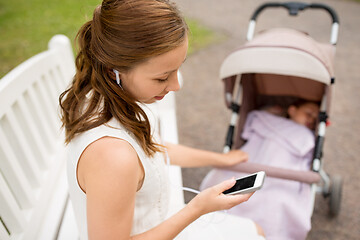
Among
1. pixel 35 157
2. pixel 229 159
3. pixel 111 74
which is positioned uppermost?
pixel 111 74

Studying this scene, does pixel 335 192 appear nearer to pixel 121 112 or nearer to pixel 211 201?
pixel 211 201

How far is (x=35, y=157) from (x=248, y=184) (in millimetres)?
915

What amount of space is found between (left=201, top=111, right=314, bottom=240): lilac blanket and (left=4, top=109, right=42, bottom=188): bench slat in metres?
0.78

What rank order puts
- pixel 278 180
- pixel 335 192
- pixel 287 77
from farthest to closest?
1. pixel 287 77
2. pixel 335 192
3. pixel 278 180

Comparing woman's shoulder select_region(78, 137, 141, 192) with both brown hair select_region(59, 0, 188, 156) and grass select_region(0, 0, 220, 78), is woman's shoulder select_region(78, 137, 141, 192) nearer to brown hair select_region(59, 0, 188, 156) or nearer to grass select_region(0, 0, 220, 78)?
brown hair select_region(59, 0, 188, 156)

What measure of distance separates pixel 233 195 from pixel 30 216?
746 mm

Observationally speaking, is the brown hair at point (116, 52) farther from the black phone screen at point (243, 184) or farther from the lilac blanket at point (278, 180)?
the lilac blanket at point (278, 180)

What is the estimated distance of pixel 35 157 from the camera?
145 cm

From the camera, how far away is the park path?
2.02m

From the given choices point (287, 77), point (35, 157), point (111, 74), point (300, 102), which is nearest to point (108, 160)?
point (111, 74)

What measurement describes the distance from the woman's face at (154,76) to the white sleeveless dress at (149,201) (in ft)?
0.37

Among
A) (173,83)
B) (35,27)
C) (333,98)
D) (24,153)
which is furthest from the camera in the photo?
(35,27)

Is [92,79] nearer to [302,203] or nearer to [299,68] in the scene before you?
[299,68]

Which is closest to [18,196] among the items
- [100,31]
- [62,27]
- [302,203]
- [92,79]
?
[92,79]
